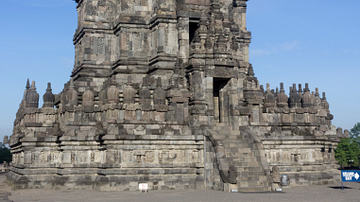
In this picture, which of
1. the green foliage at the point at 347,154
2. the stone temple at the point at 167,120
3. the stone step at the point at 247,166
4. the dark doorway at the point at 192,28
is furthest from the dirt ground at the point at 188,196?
the green foliage at the point at 347,154

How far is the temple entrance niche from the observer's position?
3512 centimetres

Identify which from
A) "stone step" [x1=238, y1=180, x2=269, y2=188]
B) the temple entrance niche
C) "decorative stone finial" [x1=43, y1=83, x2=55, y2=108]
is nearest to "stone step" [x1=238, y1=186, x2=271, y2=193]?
"stone step" [x1=238, y1=180, x2=269, y2=188]

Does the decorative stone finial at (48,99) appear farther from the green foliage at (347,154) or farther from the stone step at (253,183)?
the green foliage at (347,154)

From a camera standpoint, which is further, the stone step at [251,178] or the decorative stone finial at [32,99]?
the decorative stone finial at [32,99]

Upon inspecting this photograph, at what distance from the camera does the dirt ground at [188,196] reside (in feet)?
82.0

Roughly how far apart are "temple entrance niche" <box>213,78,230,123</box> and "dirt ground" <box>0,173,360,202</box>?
7763 millimetres

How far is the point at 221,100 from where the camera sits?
35594 mm

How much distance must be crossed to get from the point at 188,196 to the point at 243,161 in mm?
5378

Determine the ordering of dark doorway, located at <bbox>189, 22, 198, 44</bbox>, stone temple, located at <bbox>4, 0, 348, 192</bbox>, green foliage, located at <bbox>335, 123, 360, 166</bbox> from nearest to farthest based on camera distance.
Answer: stone temple, located at <bbox>4, 0, 348, 192</bbox>, dark doorway, located at <bbox>189, 22, 198, 44</bbox>, green foliage, located at <bbox>335, 123, 360, 166</bbox>

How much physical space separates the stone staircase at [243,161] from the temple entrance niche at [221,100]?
5.21 ft

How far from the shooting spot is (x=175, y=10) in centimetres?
3916

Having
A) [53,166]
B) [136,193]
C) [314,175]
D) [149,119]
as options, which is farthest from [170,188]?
[314,175]

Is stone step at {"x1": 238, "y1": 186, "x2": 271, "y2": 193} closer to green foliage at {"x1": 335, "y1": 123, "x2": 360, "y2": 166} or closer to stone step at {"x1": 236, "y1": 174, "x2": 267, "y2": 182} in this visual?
stone step at {"x1": 236, "y1": 174, "x2": 267, "y2": 182}

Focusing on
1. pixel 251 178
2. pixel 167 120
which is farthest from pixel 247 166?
pixel 167 120
